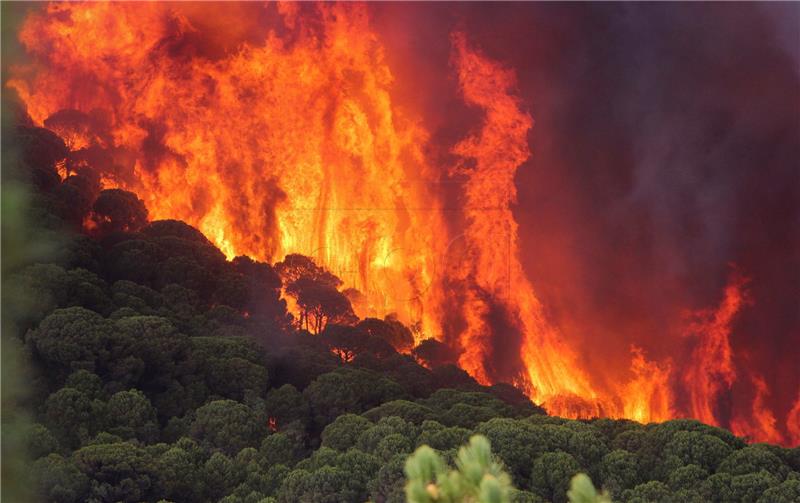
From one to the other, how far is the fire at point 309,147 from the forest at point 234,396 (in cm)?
291

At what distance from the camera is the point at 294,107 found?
49.2m

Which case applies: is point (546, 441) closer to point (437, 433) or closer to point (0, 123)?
point (437, 433)

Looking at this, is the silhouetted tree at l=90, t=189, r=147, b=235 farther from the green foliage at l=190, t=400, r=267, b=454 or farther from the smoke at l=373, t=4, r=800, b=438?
the green foliage at l=190, t=400, r=267, b=454

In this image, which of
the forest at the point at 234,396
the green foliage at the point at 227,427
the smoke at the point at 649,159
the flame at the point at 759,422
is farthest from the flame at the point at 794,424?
the green foliage at the point at 227,427

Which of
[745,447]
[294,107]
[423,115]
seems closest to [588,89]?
[423,115]

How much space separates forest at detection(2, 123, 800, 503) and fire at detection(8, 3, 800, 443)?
291 cm

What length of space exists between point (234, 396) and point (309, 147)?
54.9ft

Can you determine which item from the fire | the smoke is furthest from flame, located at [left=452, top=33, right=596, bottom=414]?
the smoke

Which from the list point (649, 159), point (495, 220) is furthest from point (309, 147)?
point (649, 159)

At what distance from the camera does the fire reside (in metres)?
47.3

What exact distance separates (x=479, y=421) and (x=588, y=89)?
2031 centimetres

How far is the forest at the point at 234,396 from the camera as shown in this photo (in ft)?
87.1

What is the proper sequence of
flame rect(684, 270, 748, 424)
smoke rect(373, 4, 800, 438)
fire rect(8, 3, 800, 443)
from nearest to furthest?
flame rect(684, 270, 748, 424) → smoke rect(373, 4, 800, 438) → fire rect(8, 3, 800, 443)

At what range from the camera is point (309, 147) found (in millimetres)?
49156
